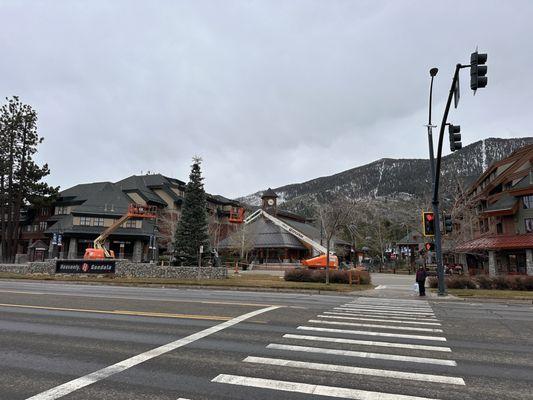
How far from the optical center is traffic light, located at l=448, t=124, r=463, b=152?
1593cm

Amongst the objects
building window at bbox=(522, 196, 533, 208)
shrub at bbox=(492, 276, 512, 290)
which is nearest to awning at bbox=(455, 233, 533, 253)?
building window at bbox=(522, 196, 533, 208)

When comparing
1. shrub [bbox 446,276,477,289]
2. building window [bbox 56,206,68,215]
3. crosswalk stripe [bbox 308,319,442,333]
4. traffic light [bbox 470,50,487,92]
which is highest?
building window [bbox 56,206,68,215]

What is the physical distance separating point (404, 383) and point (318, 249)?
51.6m

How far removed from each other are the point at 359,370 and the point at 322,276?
2214 cm

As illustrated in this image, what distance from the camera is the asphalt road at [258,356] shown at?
4953 millimetres

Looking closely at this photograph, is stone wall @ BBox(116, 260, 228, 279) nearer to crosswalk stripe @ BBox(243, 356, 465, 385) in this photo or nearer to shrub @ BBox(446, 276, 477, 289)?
shrub @ BBox(446, 276, 477, 289)

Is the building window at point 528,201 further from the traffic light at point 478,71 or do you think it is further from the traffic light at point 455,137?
the traffic light at point 478,71

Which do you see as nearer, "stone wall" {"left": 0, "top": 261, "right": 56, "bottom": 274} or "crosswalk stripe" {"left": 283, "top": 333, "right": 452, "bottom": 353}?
"crosswalk stripe" {"left": 283, "top": 333, "right": 452, "bottom": 353}

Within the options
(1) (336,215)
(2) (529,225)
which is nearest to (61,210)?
(1) (336,215)

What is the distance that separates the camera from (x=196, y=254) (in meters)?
36.4

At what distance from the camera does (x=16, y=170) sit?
5912 centimetres

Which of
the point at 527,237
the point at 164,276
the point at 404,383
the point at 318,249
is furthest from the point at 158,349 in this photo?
the point at 318,249

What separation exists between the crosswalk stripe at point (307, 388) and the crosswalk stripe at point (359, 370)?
29.8 inches

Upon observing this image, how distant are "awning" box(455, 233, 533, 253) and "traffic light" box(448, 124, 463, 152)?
25240 mm
